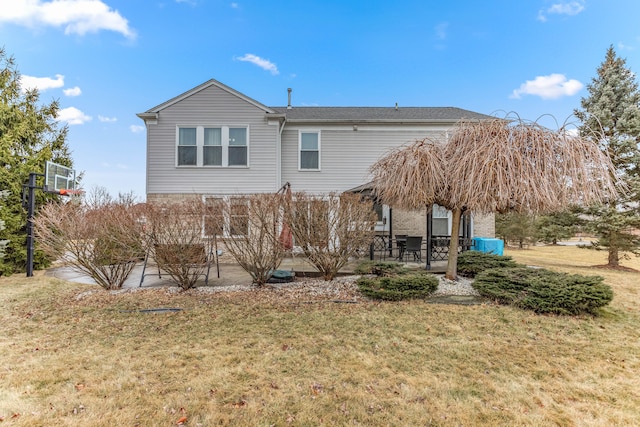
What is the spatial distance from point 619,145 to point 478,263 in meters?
9.33

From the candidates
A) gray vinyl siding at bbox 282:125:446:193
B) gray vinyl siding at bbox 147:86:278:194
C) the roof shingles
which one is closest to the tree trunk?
gray vinyl siding at bbox 282:125:446:193

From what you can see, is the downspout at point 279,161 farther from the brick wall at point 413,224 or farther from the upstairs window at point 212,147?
the brick wall at point 413,224

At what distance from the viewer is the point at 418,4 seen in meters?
12.2

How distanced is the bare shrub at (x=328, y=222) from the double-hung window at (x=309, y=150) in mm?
5933

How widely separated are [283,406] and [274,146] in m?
10.3

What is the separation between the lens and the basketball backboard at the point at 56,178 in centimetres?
942

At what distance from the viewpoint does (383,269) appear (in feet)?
23.1

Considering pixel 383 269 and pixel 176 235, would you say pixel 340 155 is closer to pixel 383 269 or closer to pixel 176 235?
pixel 383 269

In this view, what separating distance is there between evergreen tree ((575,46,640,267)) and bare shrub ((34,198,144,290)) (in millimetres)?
15262

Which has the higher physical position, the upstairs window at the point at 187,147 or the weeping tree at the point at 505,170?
the upstairs window at the point at 187,147

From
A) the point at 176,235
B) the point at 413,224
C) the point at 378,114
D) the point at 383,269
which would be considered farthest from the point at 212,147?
the point at 413,224

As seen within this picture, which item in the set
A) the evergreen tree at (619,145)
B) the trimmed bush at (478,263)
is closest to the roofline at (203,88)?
the trimmed bush at (478,263)

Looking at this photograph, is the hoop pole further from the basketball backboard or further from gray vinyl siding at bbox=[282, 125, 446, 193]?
gray vinyl siding at bbox=[282, 125, 446, 193]

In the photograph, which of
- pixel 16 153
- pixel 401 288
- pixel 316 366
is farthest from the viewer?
pixel 16 153
